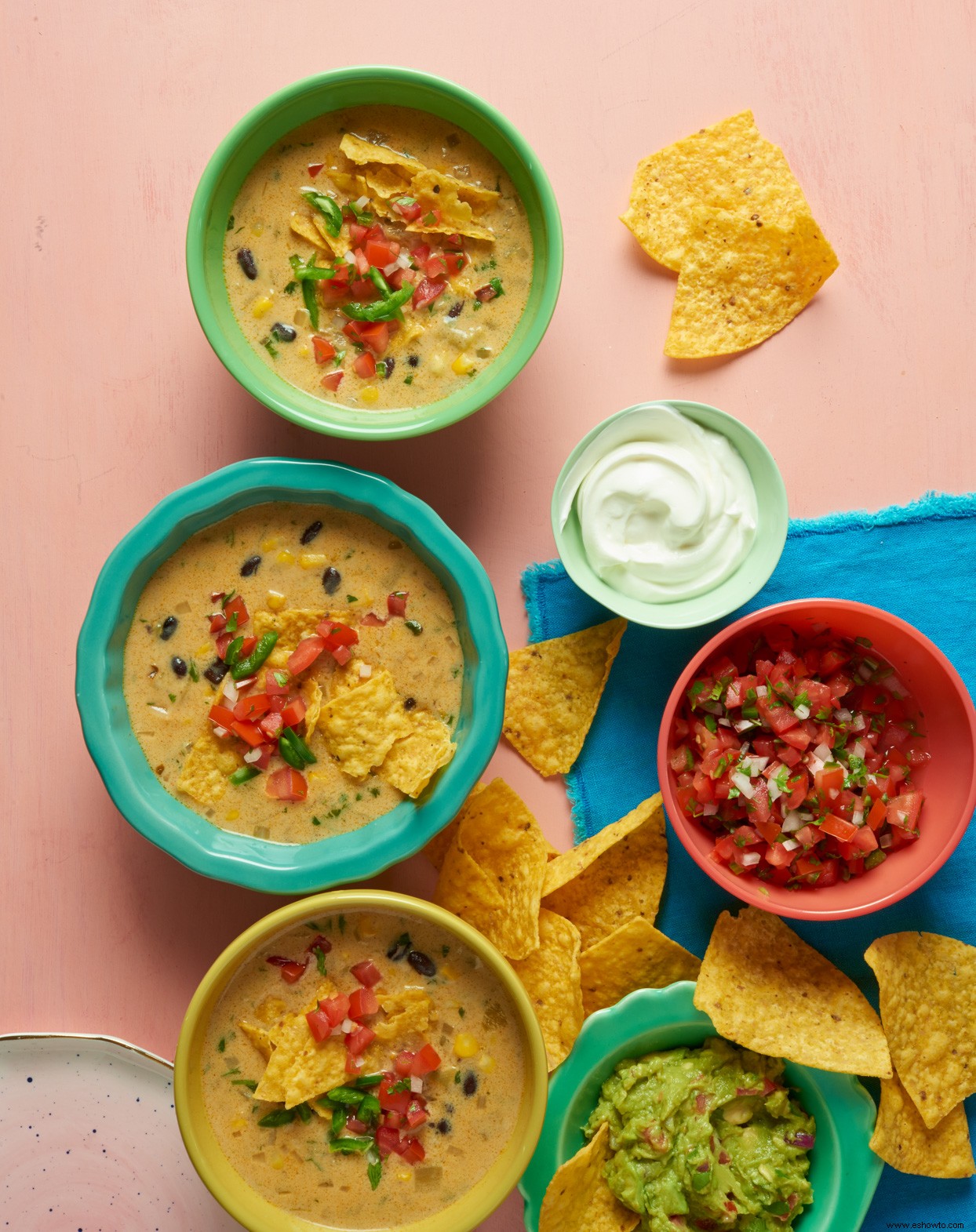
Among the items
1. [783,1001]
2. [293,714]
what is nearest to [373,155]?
[293,714]

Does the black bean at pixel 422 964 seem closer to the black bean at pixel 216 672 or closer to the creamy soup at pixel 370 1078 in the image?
the creamy soup at pixel 370 1078

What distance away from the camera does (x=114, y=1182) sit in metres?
2.73

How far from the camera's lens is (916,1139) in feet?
8.28

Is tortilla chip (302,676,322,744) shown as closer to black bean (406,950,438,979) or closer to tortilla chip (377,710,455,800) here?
tortilla chip (377,710,455,800)

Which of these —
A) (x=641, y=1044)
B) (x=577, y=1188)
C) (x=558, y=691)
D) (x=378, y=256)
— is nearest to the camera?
(x=378, y=256)

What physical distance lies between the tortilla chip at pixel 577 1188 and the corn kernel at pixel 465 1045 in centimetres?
33

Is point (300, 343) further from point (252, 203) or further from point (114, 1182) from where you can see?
point (114, 1182)

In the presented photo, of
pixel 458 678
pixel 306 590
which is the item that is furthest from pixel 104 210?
pixel 458 678

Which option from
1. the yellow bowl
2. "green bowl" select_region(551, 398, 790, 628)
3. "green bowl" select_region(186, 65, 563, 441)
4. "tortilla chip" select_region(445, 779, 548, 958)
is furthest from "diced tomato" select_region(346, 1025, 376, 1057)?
"green bowl" select_region(186, 65, 563, 441)

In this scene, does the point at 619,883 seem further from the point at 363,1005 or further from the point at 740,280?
the point at 740,280

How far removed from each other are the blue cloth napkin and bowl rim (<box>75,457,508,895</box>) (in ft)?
1.25

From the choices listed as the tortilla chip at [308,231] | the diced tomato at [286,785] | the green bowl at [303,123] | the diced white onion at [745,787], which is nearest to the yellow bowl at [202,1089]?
the diced tomato at [286,785]

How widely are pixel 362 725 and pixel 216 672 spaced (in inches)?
14.3

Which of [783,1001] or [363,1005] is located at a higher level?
[363,1005]
